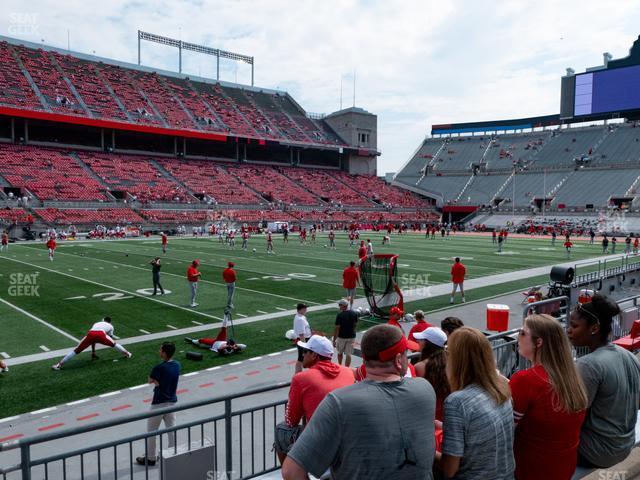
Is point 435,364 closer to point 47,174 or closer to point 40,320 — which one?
point 40,320

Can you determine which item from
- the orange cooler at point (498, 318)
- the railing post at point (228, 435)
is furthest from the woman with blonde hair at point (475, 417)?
the orange cooler at point (498, 318)

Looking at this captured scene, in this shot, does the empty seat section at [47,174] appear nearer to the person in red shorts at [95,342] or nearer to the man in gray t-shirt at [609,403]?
the person in red shorts at [95,342]

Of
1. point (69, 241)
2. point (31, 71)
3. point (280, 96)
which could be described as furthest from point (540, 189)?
point (31, 71)

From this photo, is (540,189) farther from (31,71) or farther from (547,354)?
(547,354)

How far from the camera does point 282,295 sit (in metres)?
17.5

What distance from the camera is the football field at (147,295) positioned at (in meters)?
9.87

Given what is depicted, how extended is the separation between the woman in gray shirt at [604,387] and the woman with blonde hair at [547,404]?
45cm

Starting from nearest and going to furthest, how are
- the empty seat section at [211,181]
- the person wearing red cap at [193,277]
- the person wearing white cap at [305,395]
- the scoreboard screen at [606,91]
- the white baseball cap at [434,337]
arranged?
the person wearing white cap at [305,395] < the white baseball cap at [434,337] < the person wearing red cap at [193,277] < the empty seat section at [211,181] < the scoreboard screen at [606,91]

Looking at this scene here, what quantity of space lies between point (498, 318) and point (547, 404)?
1010 centimetres

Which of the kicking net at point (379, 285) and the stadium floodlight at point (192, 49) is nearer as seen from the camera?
the kicking net at point (379, 285)

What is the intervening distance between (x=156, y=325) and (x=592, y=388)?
38.1 ft

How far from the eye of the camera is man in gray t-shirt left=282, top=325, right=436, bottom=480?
2363 mm

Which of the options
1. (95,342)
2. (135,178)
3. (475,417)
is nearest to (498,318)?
(95,342)

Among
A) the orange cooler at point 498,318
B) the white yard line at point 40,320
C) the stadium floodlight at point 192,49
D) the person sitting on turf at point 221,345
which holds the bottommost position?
the white yard line at point 40,320
